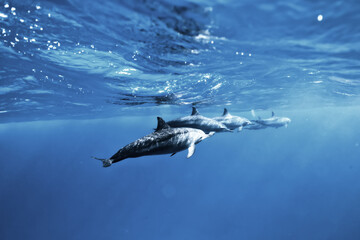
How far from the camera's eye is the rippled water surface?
22.0 feet

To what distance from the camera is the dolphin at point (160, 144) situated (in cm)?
403

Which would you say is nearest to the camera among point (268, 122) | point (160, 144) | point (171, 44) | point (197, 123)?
point (160, 144)

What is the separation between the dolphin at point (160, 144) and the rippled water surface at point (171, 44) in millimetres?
3965

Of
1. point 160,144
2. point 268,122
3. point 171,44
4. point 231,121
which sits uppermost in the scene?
point 171,44

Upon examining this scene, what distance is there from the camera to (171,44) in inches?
363

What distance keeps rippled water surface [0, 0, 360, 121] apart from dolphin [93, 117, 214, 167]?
13.0ft

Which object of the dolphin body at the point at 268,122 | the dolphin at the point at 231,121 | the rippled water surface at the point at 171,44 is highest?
the rippled water surface at the point at 171,44

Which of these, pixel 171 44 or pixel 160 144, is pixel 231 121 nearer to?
pixel 171 44

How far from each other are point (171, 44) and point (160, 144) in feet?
19.9

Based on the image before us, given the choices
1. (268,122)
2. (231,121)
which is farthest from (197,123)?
(268,122)

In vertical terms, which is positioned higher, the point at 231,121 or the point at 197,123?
the point at 197,123

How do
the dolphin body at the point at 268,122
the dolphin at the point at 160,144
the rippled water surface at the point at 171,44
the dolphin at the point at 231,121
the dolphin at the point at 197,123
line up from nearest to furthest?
the dolphin at the point at 160,144, the rippled water surface at the point at 171,44, the dolphin at the point at 197,123, the dolphin at the point at 231,121, the dolphin body at the point at 268,122

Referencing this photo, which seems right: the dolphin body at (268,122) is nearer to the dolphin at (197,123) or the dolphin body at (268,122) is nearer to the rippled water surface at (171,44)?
the rippled water surface at (171,44)

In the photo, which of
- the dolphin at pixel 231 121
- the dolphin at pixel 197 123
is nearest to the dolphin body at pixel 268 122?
the dolphin at pixel 231 121
